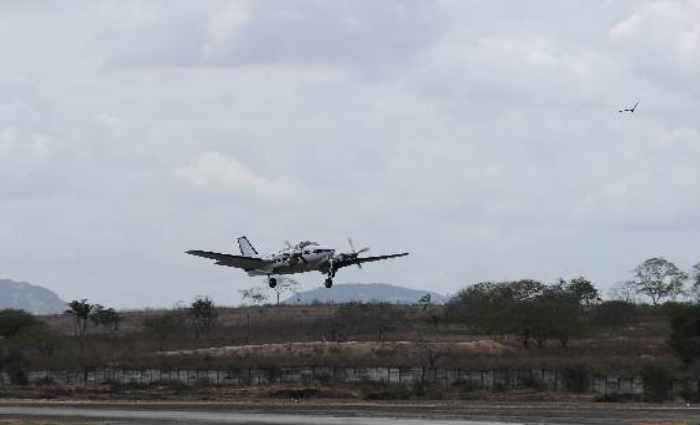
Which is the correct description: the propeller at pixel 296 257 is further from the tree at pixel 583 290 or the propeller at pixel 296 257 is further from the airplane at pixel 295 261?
the tree at pixel 583 290

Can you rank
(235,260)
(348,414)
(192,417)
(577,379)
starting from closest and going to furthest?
(192,417), (348,414), (235,260), (577,379)

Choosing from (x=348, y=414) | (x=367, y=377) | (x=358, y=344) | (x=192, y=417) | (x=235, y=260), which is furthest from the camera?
(x=358, y=344)

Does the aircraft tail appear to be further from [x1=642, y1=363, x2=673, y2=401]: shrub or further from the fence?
[x1=642, y1=363, x2=673, y2=401]: shrub

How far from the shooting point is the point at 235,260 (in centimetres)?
8450

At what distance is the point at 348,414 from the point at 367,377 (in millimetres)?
28023

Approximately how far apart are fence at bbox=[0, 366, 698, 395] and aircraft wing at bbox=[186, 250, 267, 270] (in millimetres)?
12771

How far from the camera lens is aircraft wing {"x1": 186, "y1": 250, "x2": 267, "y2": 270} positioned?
83.2 metres

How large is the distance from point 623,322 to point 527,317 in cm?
2624

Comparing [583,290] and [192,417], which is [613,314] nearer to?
[583,290]

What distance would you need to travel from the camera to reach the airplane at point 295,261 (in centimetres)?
7788

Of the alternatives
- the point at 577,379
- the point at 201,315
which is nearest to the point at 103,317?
the point at 201,315

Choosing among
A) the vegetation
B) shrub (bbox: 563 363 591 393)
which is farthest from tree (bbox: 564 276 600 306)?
shrub (bbox: 563 363 591 393)

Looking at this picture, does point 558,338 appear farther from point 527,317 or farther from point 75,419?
point 75,419

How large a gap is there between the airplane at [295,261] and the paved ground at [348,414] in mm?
8720
